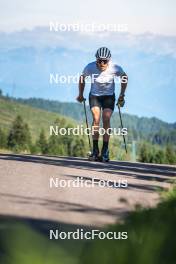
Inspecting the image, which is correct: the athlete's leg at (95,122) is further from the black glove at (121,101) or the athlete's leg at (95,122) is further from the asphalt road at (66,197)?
the asphalt road at (66,197)

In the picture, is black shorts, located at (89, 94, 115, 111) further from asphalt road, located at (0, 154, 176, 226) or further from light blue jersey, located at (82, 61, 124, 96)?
asphalt road, located at (0, 154, 176, 226)

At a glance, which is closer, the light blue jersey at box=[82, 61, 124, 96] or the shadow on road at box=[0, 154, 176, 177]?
the light blue jersey at box=[82, 61, 124, 96]

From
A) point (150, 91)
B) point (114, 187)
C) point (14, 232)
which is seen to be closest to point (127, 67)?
point (150, 91)

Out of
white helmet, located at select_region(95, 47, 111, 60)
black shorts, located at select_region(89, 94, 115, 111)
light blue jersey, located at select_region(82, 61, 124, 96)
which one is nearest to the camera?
white helmet, located at select_region(95, 47, 111, 60)

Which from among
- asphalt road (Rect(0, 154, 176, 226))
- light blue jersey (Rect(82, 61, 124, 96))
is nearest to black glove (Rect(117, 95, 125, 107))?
light blue jersey (Rect(82, 61, 124, 96))

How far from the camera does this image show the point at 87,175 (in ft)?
19.0

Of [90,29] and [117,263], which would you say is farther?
[90,29]

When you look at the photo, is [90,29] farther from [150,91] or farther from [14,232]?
[14,232]

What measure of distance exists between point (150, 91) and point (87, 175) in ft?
3.93

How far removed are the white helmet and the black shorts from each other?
1386mm

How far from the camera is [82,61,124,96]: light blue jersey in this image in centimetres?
502

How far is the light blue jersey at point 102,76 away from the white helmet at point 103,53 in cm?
7

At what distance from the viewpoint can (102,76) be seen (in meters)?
5.70

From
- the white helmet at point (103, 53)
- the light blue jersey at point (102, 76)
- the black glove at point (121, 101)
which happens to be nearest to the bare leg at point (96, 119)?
the light blue jersey at point (102, 76)
